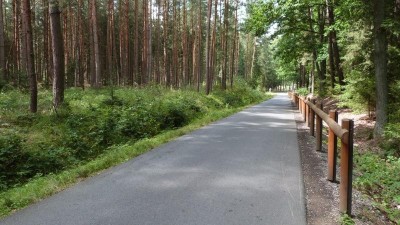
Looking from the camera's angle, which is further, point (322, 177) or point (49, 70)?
point (49, 70)

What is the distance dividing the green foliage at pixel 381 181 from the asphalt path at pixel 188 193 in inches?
49.0

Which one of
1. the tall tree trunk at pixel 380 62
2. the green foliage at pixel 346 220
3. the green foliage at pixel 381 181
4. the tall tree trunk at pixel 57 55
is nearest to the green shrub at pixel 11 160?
the tall tree trunk at pixel 57 55

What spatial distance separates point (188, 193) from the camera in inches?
189

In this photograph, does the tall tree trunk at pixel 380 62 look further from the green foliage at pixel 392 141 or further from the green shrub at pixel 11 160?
the green shrub at pixel 11 160

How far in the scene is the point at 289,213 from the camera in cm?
410

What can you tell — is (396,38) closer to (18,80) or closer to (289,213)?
(289,213)

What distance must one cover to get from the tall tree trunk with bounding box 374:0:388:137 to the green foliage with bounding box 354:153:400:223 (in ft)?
7.72

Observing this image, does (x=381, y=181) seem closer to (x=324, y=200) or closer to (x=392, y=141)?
(x=324, y=200)

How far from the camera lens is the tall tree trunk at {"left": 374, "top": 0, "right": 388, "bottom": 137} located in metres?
10.1

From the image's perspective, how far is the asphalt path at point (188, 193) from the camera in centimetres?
396

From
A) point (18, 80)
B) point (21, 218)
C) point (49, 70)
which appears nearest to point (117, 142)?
point (21, 218)

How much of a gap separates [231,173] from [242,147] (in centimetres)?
249

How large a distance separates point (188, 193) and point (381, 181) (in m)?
4.17

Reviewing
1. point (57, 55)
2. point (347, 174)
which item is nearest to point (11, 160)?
point (57, 55)
